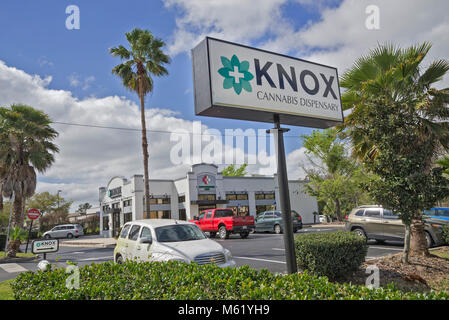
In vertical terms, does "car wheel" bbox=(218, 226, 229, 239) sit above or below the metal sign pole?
below

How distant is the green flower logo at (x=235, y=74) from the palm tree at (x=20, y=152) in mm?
15446

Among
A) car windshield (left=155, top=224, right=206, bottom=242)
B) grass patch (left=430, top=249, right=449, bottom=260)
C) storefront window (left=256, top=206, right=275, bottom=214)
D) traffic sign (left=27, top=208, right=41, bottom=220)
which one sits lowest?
grass patch (left=430, top=249, right=449, bottom=260)

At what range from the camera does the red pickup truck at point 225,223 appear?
20.4 meters

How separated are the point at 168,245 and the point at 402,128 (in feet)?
21.5

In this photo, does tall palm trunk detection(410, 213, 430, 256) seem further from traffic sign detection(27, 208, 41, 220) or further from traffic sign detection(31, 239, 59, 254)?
traffic sign detection(27, 208, 41, 220)

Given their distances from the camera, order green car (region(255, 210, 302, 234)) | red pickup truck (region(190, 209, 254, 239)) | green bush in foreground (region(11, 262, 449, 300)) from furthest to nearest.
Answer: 1. green car (region(255, 210, 302, 234))
2. red pickup truck (region(190, 209, 254, 239))
3. green bush in foreground (region(11, 262, 449, 300))

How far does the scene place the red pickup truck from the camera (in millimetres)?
20438

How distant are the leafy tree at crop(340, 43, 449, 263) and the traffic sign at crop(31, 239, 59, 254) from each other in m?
7.60

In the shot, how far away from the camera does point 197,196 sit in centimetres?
3625

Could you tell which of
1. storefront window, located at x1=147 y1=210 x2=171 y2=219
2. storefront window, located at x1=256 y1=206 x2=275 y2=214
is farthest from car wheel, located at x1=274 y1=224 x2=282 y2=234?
storefront window, located at x1=147 y1=210 x2=171 y2=219

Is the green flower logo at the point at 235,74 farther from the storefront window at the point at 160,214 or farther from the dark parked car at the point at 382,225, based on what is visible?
the storefront window at the point at 160,214

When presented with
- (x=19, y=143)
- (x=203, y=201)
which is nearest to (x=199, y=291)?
→ (x=19, y=143)

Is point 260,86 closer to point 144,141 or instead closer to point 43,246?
point 43,246

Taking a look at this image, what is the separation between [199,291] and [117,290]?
1013mm
